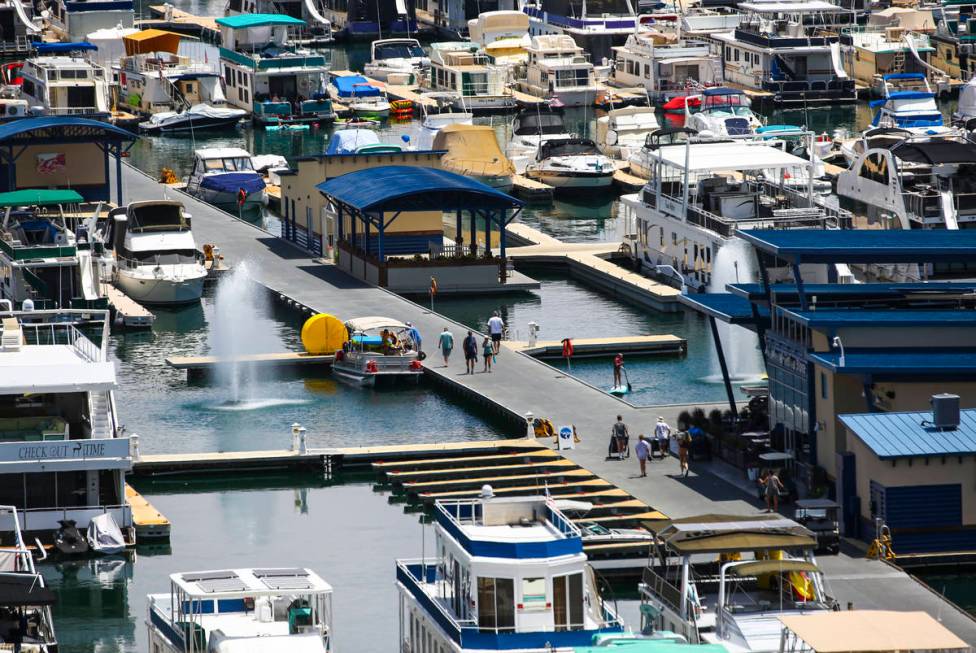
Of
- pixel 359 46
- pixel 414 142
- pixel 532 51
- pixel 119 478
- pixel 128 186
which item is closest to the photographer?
pixel 119 478

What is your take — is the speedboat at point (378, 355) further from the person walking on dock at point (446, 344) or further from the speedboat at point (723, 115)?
the speedboat at point (723, 115)

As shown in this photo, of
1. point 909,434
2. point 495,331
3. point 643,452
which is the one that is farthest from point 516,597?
point 495,331

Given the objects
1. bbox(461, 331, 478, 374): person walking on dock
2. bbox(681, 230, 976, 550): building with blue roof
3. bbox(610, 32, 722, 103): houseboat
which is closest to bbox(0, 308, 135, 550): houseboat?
bbox(461, 331, 478, 374): person walking on dock

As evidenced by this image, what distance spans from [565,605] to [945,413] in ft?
51.5

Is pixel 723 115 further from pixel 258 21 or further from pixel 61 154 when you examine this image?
pixel 258 21

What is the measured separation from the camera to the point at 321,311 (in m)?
79.9

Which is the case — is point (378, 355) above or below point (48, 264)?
below

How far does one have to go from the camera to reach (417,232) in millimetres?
89375

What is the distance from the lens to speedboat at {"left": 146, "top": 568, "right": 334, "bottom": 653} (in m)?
39.1

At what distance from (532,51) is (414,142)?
22.2m

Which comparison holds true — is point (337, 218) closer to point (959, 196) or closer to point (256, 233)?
point (256, 233)

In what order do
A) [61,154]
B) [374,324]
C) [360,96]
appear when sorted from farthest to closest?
[360,96]
[61,154]
[374,324]

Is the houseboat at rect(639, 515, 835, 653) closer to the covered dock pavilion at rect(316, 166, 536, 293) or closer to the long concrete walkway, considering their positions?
the long concrete walkway

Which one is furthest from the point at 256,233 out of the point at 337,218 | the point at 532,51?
the point at 532,51
